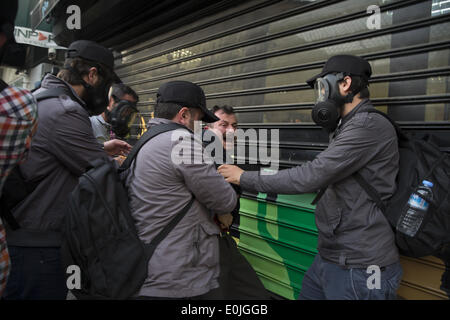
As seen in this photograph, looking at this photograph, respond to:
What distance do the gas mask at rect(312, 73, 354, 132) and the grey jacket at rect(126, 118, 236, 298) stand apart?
0.89 m

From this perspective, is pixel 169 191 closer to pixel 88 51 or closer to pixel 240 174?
pixel 240 174

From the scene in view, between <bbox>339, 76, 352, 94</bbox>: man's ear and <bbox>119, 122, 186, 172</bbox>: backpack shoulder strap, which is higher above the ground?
<bbox>339, 76, 352, 94</bbox>: man's ear

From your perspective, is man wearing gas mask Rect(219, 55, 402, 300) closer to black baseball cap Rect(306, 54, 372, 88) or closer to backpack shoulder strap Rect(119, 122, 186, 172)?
black baseball cap Rect(306, 54, 372, 88)

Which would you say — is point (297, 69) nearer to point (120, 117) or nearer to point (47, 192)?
point (120, 117)

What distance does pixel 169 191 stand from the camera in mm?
1834

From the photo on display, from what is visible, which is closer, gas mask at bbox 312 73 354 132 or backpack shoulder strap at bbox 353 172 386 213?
backpack shoulder strap at bbox 353 172 386 213

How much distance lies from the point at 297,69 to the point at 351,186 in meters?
1.69

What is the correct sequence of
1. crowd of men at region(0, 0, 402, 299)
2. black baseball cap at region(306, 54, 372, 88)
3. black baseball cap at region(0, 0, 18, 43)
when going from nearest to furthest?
black baseball cap at region(0, 0, 18, 43) < crowd of men at region(0, 0, 402, 299) < black baseball cap at region(306, 54, 372, 88)

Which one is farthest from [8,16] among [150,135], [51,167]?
[51,167]

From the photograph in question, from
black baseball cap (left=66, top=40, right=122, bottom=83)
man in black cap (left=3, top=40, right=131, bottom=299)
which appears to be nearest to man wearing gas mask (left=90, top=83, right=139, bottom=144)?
black baseball cap (left=66, top=40, right=122, bottom=83)

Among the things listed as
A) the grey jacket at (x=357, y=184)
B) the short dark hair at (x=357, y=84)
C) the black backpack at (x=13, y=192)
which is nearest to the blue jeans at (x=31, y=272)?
the black backpack at (x=13, y=192)

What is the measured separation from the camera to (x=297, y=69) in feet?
10.9

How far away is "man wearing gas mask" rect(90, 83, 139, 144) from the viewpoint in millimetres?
3982
